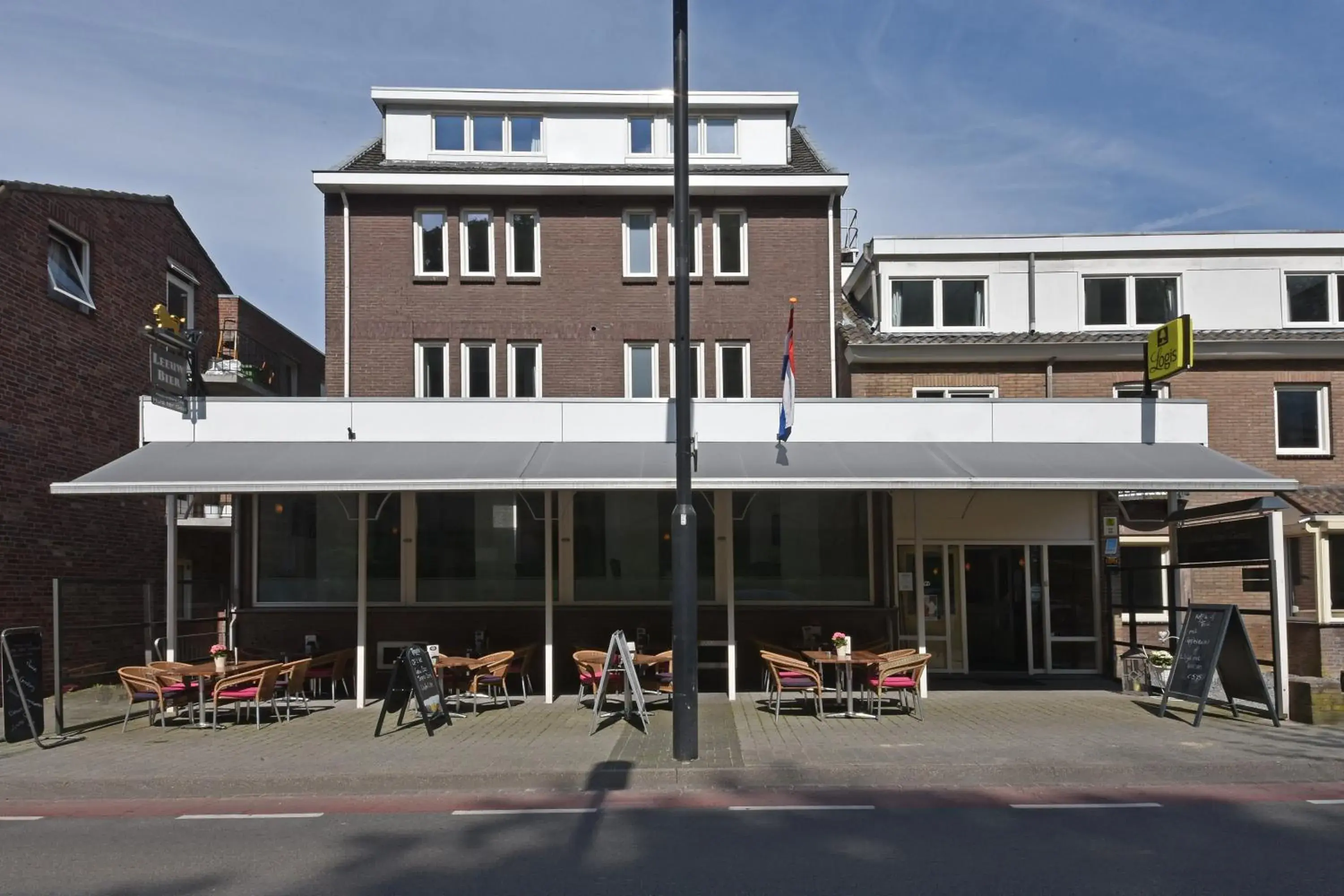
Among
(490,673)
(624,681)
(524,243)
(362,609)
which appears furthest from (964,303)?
(362,609)

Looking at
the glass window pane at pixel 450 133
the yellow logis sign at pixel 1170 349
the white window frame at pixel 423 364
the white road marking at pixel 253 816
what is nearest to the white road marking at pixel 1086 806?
the white road marking at pixel 253 816

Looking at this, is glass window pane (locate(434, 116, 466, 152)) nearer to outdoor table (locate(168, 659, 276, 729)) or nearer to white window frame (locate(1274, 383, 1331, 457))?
outdoor table (locate(168, 659, 276, 729))

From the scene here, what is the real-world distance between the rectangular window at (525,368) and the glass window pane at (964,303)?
773 centimetres

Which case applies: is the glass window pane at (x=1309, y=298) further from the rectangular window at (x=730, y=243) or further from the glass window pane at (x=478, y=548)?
the glass window pane at (x=478, y=548)

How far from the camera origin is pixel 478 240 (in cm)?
2019

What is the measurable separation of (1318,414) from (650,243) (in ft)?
41.1

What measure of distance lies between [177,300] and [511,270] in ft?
23.6

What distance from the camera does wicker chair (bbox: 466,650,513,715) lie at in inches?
556

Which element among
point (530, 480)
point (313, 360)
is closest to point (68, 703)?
point (530, 480)

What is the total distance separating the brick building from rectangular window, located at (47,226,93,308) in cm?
1286

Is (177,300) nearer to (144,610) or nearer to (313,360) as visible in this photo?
(144,610)

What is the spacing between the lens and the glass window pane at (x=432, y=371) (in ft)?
65.0

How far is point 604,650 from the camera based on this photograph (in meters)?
16.1

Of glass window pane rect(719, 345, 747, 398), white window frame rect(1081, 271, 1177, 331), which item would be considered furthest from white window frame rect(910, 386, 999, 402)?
glass window pane rect(719, 345, 747, 398)
